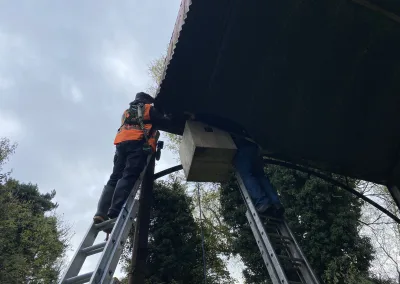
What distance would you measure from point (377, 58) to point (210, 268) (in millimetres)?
13677

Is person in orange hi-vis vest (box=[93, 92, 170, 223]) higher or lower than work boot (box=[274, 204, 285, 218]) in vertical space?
higher

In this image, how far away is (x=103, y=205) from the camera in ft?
11.4

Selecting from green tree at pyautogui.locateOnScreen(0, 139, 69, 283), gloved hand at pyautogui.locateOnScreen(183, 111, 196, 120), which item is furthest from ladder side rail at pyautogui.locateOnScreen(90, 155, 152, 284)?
green tree at pyautogui.locateOnScreen(0, 139, 69, 283)

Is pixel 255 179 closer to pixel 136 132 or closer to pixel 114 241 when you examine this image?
pixel 136 132

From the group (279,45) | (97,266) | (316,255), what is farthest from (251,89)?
(316,255)

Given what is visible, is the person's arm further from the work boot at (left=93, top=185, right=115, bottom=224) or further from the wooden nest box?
the work boot at (left=93, top=185, right=115, bottom=224)

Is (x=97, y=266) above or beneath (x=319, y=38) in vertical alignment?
beneath

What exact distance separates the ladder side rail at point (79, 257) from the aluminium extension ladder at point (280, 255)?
61.9 inches

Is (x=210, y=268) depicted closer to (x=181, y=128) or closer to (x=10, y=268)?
(x=10, y=268)

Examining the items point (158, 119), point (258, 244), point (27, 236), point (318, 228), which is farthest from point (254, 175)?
point (27, 236)

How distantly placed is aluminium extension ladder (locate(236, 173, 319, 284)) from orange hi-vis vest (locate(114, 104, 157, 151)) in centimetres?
146

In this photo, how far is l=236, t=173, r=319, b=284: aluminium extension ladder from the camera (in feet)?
8.91

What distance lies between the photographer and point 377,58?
3.39m

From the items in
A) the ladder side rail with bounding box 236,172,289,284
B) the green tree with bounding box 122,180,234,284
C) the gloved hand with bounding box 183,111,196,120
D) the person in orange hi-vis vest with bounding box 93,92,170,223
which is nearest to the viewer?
the ladder side rail with bounding box 236,172,289,284
